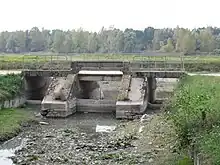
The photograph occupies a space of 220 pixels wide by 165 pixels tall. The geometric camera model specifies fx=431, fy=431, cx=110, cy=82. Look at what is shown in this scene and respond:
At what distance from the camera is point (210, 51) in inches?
3900

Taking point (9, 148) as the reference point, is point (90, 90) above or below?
above

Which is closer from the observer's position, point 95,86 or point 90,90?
point 90,90

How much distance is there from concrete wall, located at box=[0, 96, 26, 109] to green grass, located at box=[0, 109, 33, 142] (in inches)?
30.4

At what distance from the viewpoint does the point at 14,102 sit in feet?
135

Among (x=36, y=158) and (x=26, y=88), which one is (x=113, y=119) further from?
(x=36, y=158)

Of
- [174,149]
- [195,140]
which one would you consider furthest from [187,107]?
[174,149]

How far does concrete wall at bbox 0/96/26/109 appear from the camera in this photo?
38200mm

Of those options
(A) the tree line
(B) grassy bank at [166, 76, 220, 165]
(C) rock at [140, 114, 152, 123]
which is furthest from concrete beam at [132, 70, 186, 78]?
(A) the tree line

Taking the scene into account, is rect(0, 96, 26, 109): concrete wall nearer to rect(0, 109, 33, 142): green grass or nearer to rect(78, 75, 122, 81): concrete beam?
rect(0, 109, 33, 142): green grass

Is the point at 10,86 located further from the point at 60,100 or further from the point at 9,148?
the point at 9,148

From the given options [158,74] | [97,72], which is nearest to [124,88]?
Result: [158,74]

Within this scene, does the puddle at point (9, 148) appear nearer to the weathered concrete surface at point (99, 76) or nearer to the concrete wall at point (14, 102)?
the concrete wall at point (14, 102)

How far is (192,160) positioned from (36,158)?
9.74 metres

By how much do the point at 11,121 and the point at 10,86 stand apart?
9.31 meters
